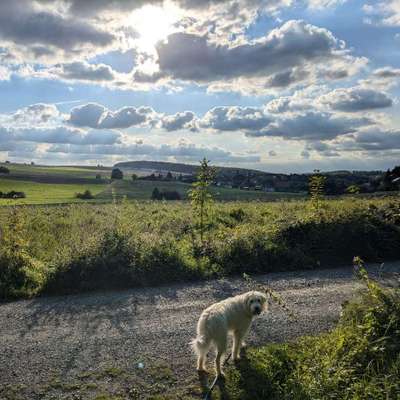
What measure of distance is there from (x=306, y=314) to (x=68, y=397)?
5.01m

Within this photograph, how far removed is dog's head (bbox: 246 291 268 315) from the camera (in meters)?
7.03

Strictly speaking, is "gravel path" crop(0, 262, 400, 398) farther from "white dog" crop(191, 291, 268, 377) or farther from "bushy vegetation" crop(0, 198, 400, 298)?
"bushy vegetation" crop(0, 198, 400, 298)

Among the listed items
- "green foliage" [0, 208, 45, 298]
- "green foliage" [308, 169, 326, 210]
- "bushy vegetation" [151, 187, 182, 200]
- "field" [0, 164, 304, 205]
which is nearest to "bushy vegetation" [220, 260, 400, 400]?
"green foliage" [0, 208, 45, 298]

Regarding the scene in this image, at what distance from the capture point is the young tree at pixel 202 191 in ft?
48.4

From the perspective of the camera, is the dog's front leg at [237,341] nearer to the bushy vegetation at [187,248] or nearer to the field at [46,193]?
the bushy vegetation at [187,248]

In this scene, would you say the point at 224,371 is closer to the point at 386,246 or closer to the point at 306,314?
the point at 306,314

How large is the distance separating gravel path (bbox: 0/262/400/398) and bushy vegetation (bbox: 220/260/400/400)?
75 centimetres

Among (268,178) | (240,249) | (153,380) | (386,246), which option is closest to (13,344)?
→ (153,380)

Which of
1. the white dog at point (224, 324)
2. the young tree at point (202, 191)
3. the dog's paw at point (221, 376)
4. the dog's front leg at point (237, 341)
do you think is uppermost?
the young tree at point (202, 191)

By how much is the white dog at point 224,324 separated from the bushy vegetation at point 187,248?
14.7 ft

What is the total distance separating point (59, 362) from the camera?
22.1 feet

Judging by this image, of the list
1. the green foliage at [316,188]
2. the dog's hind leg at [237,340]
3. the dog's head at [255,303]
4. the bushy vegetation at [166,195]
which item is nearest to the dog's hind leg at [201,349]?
the dog's hind leg at [237,340]

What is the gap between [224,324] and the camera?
22.0ft

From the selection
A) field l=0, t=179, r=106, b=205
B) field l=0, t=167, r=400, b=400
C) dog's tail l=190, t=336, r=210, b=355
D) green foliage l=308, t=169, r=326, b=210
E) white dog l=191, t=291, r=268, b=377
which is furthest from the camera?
field l=0, t=179, r=106, b=205
